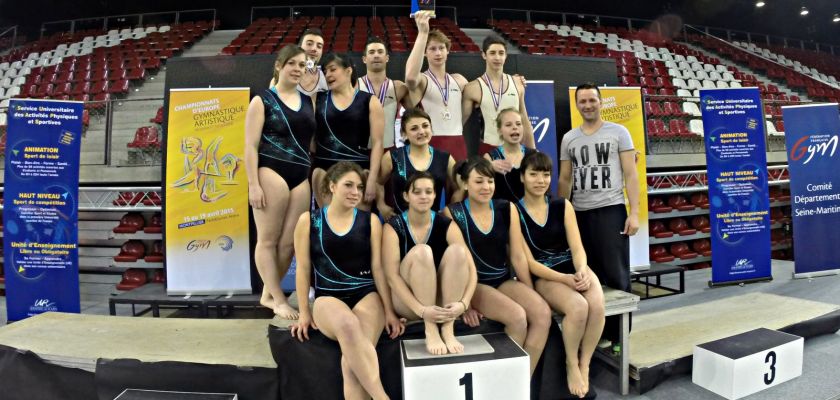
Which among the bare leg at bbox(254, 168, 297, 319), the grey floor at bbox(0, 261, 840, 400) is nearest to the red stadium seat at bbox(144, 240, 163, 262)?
the grey floor at bbox(0, 261, 840, 400)

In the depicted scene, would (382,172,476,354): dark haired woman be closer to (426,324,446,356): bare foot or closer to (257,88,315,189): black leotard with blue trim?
(426,324,446,356): bare foot

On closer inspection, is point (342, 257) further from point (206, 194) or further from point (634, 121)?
point (634, 121)

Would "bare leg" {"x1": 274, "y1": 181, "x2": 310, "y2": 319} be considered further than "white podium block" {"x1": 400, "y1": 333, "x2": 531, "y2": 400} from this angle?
Yes

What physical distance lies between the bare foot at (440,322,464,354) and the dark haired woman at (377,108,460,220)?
Result: 2.38ft

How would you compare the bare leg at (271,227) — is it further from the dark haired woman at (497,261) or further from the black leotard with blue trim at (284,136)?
the dark haired woman at (497,261)

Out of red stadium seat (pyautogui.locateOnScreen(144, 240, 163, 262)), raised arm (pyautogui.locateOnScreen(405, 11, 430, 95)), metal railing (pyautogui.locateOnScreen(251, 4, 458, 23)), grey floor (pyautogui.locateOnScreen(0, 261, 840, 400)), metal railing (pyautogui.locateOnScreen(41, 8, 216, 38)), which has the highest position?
metal railing (pyautogui.locateOnScreen(251, 4, 458, 23))

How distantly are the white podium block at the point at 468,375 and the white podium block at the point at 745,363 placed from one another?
1278 millimetres

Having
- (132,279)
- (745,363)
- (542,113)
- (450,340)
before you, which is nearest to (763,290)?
(745,363)

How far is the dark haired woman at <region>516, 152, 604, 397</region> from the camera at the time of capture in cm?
215

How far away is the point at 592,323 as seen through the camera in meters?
2.16

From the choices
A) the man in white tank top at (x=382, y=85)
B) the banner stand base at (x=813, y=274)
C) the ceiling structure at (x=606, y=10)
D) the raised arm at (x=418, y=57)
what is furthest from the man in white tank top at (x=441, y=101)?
Answer: the ceiling structure at (x=606, y=10)

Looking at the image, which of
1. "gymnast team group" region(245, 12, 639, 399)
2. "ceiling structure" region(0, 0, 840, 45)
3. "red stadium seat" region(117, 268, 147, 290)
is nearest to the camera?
"gymnast team group" region(245, 12, 639, 399)

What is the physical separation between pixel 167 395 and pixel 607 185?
266 centimetres

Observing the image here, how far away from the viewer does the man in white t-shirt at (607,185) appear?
2.58 m
